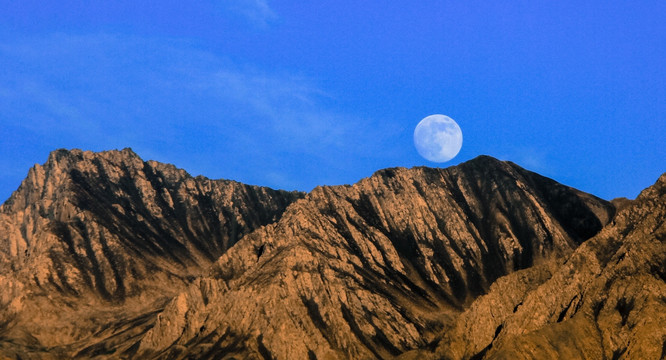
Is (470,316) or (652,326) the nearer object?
(652,326)

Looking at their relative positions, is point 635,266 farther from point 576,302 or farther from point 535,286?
point 535,286

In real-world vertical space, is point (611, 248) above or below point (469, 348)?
above

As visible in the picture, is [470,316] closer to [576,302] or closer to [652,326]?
[576,302]

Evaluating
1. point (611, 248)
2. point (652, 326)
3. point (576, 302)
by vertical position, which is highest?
point (611, 248)

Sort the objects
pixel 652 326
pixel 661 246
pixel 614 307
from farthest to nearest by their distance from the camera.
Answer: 1. pixel 661 246
2. pixel 614 307
3. pixel 652 326

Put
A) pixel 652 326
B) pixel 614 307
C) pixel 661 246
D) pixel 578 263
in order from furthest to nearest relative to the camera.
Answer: pixel 578 263, pixel 661 246, pixel 614 307, pixel 652 326

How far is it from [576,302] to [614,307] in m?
11.1

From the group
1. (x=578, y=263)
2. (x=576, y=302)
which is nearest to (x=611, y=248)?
(x=578, y=263)

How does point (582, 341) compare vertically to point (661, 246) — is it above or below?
below

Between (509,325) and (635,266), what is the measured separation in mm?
26399

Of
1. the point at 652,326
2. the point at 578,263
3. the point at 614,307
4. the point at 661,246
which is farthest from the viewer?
the point at 578,263

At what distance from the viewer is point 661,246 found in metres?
175

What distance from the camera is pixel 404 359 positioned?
183375mm

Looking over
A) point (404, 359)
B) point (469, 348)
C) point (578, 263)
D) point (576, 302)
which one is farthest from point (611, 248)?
point (404, 359)
